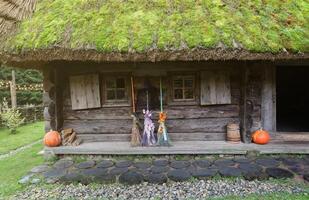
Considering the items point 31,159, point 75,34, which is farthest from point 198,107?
point 31,159

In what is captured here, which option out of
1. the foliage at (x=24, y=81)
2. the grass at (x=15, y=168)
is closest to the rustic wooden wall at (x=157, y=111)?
the grass at (x=15, y=168)

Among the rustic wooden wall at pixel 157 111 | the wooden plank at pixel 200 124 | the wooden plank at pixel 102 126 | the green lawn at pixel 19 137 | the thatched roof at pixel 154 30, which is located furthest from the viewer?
the green lawn at pixel 19 137

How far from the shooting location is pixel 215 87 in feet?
20.4

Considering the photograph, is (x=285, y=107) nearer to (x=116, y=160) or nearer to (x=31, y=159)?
(x=116, y=160)

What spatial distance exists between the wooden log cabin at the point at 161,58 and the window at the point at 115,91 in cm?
2

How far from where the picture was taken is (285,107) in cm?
1046

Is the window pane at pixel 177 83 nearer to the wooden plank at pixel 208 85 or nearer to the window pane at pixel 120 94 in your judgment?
the wooden plank at pixel 208 85

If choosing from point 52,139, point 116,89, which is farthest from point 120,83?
point 52,139

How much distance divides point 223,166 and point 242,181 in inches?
23.8

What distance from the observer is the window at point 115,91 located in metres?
6.50

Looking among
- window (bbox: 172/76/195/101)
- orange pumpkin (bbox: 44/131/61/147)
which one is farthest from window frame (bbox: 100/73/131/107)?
orange pumpkin (bbox: 44/131/61/147)

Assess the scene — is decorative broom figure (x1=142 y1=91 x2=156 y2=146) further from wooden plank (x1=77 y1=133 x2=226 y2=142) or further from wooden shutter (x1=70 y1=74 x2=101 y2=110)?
wooden shutter (x1=70 y1=74 x2=101 y2=110)

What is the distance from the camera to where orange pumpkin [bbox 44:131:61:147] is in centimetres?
609

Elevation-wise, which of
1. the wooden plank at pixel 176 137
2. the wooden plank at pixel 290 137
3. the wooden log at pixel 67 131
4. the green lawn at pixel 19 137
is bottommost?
the green lawn at pixel 19 137
